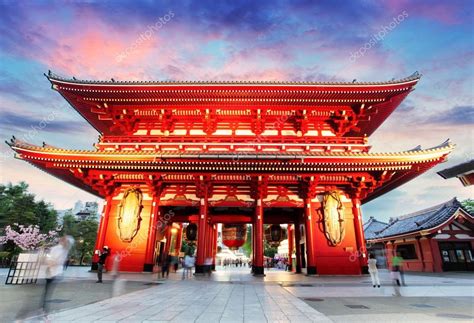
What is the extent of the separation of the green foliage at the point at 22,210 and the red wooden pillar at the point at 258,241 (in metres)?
37.3

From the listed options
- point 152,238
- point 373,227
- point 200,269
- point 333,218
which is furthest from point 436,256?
point 152,238

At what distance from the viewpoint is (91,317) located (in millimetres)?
5348

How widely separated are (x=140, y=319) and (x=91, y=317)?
106 centimetres

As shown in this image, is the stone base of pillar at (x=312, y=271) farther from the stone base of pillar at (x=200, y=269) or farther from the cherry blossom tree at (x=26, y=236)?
the cherry blossom tree at (x=26, y=236)

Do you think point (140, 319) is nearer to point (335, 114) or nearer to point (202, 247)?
point (202, 247)

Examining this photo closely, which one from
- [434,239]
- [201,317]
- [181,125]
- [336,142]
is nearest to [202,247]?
[181,125]

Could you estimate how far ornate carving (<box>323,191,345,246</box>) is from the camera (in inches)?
581

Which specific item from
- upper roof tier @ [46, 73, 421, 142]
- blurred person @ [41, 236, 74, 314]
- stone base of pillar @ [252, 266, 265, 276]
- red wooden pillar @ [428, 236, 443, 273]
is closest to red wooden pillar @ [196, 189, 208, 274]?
stone base of pillar @ [252, 266, 265, 276]

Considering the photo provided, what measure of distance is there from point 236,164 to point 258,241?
4945 mm

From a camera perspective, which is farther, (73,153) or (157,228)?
(157,228)

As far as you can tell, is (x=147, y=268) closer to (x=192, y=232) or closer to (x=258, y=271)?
(x=192, y=232)

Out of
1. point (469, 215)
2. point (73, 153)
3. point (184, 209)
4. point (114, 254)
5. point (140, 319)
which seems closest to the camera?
point (140, 319)

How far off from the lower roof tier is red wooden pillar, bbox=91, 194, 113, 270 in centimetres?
137

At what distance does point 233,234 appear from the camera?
20828mm
